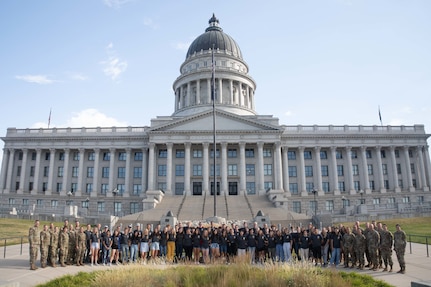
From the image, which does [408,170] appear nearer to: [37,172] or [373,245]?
[373,245]

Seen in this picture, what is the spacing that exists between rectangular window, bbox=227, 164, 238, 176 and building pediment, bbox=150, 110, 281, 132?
23.3 feet

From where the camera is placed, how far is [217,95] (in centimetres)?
7806

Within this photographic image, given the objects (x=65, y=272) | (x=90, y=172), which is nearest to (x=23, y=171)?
(x=90, y=172)

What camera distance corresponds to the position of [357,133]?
66.1m

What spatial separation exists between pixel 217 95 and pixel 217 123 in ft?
57.7

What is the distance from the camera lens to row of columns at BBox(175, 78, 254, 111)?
78438mm

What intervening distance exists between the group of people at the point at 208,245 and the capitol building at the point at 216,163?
127ft

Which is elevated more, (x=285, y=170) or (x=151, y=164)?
(x=151, y=164)

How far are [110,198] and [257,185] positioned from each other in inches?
1085

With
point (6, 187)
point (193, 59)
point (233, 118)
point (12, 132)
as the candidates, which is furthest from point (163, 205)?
point (193, 59)

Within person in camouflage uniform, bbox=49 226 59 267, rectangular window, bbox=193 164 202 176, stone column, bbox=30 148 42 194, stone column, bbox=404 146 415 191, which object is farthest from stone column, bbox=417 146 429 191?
stone column, bbox=30 148 42 194

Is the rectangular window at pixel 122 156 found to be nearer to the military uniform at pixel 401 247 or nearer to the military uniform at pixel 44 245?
the military uniform at pixel 44 245

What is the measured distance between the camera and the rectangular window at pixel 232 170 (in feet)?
205

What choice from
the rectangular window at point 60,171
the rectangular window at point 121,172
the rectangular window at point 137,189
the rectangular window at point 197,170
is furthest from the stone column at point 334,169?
the rectangular window at point 60,171
